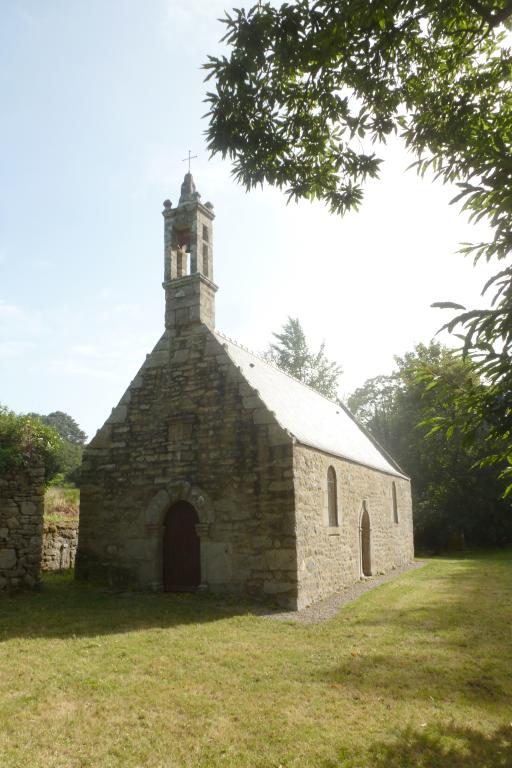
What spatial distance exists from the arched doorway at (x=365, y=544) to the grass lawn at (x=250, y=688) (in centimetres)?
608

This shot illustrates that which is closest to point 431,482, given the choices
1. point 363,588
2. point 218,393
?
point 363,588

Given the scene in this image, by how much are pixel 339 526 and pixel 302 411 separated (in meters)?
3.49

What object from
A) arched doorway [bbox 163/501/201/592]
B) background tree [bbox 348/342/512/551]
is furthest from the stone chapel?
background tree [bbox 348/342/512/551]

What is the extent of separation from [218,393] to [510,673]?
8241 millimetres

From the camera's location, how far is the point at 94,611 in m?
10.9

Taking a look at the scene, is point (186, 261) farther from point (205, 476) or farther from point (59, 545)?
point (59, 545)

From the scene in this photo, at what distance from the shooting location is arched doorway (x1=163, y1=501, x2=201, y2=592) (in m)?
→ 13.2

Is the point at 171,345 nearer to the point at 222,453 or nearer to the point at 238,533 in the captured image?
the point at 222,453

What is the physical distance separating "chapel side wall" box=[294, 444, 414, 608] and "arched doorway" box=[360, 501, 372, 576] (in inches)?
10.9

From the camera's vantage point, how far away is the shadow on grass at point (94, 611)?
9.39 metres

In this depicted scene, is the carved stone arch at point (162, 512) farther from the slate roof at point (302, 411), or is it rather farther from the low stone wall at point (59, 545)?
the low stone wall at point (59, 545)

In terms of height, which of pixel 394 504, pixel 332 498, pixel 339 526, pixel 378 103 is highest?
pixel 378 103

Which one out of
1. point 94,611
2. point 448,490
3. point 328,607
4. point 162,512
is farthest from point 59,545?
point 448,490

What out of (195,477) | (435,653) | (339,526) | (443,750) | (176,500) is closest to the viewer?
(443,750)
